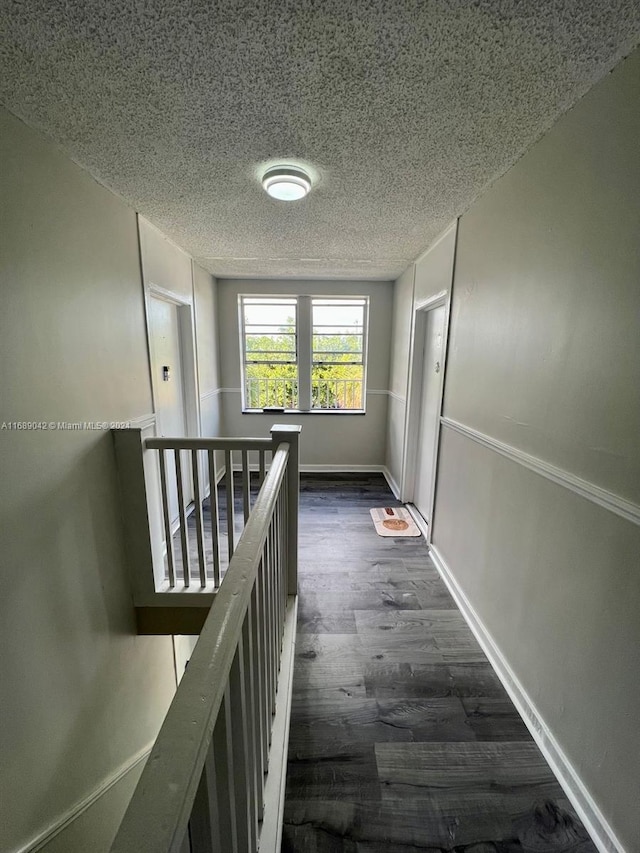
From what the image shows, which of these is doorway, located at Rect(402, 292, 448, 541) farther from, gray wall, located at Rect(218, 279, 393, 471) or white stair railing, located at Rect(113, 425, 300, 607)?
white stair railing, located at Rect(113, 425, 300, 607)

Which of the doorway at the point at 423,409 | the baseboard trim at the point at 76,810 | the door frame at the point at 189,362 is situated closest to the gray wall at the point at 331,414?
the door frame at the point at 189,362

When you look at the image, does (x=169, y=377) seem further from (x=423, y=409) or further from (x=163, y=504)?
(x=423, y=409)

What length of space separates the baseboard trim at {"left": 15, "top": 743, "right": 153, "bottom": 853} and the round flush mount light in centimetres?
248

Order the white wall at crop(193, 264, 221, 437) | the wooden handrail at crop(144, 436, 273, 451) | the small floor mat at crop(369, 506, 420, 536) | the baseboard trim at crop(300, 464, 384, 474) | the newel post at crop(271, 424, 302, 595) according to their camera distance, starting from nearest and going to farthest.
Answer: the newel post at crop(271, 424, 302, 595), the wooden handrail at crop(144, 436, 273, 451), the small floor mat at crop(369, 506, 420, 536), the white wall at crop(193, 264, 221, 437), the baseboard trim at crop(300, 464, 384, 474)

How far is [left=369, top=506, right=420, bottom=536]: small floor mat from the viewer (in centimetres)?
290

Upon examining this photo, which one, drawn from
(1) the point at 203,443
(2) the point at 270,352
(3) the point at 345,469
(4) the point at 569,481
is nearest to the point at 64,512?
(1) the point at 203,443

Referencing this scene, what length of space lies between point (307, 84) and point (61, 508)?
6.13 feet

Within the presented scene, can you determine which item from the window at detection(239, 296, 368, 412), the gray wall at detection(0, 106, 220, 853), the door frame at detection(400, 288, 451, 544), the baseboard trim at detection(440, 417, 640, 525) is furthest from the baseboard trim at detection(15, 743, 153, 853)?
the window at detection(239, 296, 368, 412)

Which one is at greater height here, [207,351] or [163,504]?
[207,351]

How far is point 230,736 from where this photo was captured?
636 mm

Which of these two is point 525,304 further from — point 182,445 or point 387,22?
point 182,445

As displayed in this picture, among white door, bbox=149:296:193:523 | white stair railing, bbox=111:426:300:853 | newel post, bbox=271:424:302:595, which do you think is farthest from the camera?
white door, bbox=149:296:193:523

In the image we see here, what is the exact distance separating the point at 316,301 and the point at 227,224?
1823 mm

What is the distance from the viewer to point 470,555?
6.40ft
